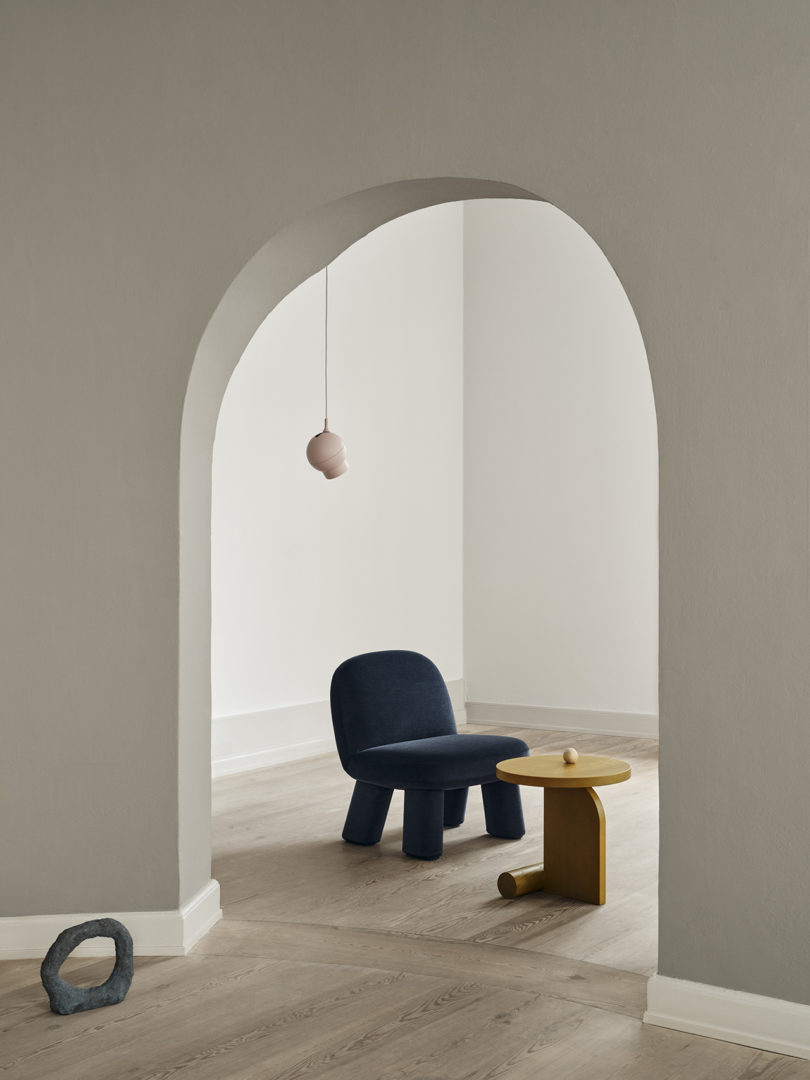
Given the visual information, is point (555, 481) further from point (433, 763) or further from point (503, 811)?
point (433, 763)

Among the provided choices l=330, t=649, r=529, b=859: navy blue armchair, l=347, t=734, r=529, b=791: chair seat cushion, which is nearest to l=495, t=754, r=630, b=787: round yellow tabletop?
l=347, t=734, r=529, b=791: chair seat cushion

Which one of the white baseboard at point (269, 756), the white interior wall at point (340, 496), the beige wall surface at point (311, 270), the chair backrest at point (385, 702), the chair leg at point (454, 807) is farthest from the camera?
the white interior wall at point (340, 496)

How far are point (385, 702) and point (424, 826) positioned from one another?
660 millimetres

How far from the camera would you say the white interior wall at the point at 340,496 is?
671cm

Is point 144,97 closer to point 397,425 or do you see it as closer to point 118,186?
point 118,186

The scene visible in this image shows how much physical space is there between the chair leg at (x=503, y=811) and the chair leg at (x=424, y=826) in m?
0.38

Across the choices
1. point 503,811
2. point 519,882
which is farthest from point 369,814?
point 519,882

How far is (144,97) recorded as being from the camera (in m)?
3.53

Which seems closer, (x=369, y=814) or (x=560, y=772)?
(x=560, y=772)

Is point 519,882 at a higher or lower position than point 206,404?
lower

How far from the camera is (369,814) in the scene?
4.83 metres

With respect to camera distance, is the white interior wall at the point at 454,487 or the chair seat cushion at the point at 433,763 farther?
the white interior wall at the point at 454,487

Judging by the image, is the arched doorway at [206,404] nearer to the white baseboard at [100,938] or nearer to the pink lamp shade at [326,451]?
the white baseboard at [100,938]

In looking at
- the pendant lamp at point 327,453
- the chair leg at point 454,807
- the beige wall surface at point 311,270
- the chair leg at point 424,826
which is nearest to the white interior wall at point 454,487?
the pendant lamp at point 327,453
